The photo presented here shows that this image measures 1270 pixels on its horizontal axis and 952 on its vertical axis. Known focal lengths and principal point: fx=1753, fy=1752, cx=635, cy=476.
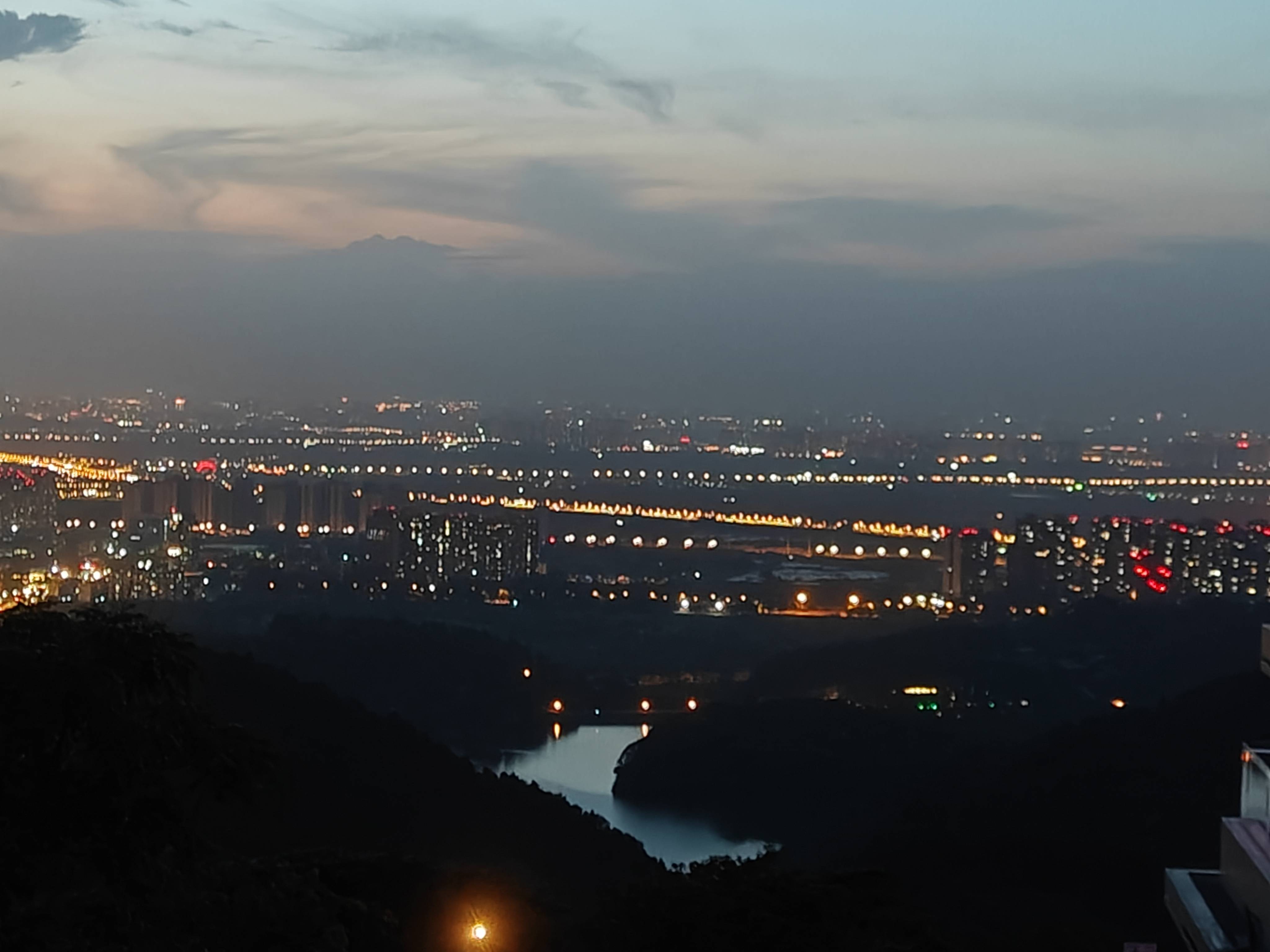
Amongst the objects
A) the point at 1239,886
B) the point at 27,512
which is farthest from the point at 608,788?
the point at 27,512

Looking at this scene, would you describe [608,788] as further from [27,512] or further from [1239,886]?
[27,512]

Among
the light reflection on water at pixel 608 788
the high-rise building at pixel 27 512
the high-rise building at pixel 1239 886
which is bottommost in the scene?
the light reflection on water at pixel 608 788

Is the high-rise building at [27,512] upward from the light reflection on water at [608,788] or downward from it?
upward

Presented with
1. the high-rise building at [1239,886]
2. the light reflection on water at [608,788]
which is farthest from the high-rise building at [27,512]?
the high-rise building at [1239,886]

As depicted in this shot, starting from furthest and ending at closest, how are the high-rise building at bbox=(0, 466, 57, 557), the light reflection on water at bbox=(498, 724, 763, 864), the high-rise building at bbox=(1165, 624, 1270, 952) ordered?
the high-rise building at bbox=(0, 466, 57, 557), the light reflection on water at bbox=(498, 724, 763, 864), the high-rise building at bbox=(1165, 624, 1270, 952)

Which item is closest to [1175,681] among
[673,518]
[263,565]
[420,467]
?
[263,565]

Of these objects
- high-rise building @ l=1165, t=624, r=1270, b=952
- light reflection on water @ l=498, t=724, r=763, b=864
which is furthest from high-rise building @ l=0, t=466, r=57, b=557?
high-rise building @ l=1165, t=624, r=1270, b=952

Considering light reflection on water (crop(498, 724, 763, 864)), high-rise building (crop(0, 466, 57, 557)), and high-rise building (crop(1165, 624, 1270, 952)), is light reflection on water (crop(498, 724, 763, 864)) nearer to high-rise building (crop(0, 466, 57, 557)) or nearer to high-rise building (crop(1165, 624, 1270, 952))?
high-rise building (crop(1165, 624, 1270, 952))

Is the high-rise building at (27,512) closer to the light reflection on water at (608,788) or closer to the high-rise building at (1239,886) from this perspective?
the light reflection on water at (608,788)

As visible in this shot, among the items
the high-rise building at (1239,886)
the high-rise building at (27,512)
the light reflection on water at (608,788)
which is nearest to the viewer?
the high-rise building at (1239,886)
